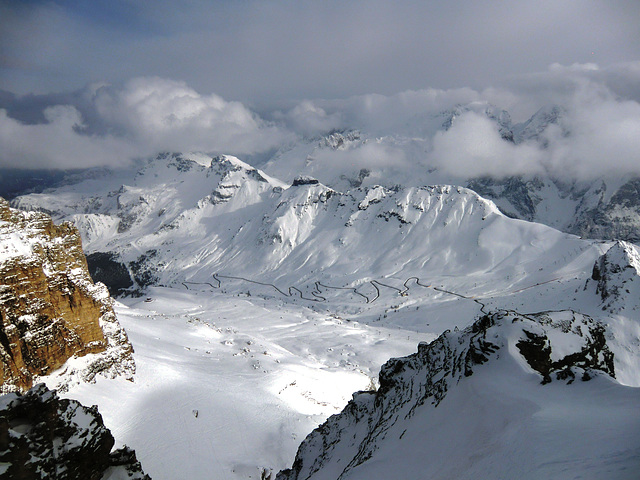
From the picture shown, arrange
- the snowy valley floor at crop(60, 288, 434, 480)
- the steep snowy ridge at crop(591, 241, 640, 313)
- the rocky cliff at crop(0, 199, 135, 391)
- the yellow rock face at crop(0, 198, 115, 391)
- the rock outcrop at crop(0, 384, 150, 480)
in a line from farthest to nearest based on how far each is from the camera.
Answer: the steep snowy ridge at crop(591, 241, 640, 313) < the snowy valley floor at crop(60, 288, 434, 480) < the rocky cliff at crop(0, 199, 135, 391) < the yellow rock face at crop(0, 198, 115, 391) < the rock outcrop at crop(0, 384, 150, 480)

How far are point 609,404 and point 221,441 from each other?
104 ft

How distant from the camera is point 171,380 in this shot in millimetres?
42562

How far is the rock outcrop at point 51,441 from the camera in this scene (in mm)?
11938

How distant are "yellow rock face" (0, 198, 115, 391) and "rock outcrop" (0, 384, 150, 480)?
1790 cm

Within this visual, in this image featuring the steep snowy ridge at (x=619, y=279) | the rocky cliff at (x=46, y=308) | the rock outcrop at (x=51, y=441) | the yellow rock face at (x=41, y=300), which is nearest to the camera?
the rock outcrop at (x=51, y=441)

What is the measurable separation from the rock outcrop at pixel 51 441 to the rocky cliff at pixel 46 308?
17.6 m

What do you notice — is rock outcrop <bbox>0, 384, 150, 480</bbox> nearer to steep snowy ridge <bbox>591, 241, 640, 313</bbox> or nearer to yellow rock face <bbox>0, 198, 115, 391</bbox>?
yellow rock face <bbox>0, 198, 115, 391</bbox>

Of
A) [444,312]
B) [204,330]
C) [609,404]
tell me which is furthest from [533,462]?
[444,312]

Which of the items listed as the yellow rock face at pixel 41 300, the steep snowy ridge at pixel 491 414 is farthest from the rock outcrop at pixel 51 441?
the yellow rock face at pixel 41 300

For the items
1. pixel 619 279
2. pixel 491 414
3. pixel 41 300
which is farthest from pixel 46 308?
pixel 619 279

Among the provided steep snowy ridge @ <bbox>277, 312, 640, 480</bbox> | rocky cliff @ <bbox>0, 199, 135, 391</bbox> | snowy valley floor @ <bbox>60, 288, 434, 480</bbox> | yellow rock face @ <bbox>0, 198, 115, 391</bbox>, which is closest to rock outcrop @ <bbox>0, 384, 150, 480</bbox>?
steep snowy ridge @ <bbox>277, 312, 640, 480</bbox>

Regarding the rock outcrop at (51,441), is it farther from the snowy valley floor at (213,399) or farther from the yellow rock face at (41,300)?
the snowy valley floor at (213,399)

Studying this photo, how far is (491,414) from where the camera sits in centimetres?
1565

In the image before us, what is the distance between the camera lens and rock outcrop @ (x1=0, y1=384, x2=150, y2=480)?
470 inches
